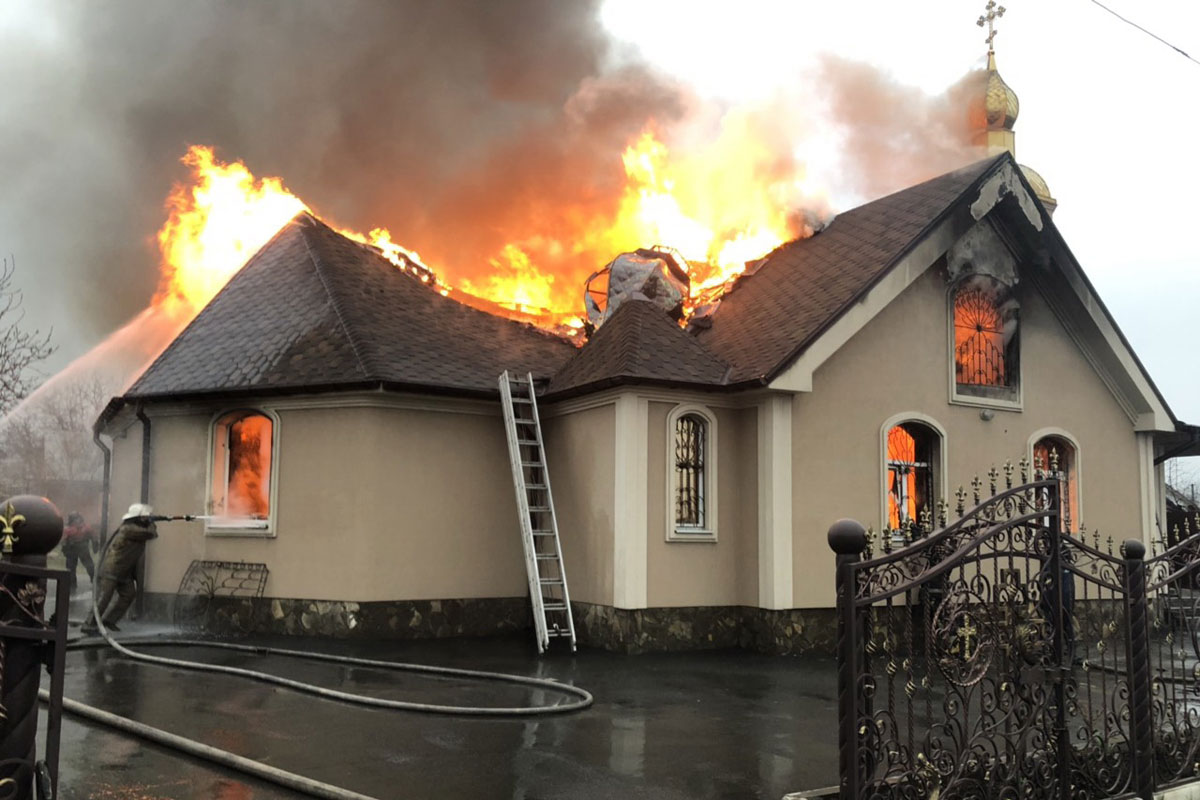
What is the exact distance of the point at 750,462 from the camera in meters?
14.7

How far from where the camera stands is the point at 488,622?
15594 millimetres

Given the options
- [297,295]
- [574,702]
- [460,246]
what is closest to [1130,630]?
[574,702]

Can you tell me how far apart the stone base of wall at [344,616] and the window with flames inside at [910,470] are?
20.3ft

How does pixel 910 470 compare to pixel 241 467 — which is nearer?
pixel 241 467

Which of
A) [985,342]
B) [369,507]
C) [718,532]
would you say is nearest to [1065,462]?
[985,342]

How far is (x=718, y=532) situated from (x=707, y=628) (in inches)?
54.8

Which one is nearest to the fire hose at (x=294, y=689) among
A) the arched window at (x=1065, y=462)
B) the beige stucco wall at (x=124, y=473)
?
the beige stucco wall at (x=124, y=473)

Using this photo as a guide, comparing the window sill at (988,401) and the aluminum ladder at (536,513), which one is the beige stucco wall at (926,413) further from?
the aluminum ladder at (536,513)

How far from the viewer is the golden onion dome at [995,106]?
87.6ft

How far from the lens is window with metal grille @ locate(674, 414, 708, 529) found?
47.8 feet

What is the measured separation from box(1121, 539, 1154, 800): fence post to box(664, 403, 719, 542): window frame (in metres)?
7.45

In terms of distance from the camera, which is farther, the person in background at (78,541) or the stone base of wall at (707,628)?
the person in background at (78,541)

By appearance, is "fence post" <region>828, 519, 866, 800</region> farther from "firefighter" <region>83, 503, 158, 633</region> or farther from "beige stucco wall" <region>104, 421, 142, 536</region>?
"beige stucco wall" <region>104, 421, 142, 536</region>

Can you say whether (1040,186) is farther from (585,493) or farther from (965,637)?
(965,637)
